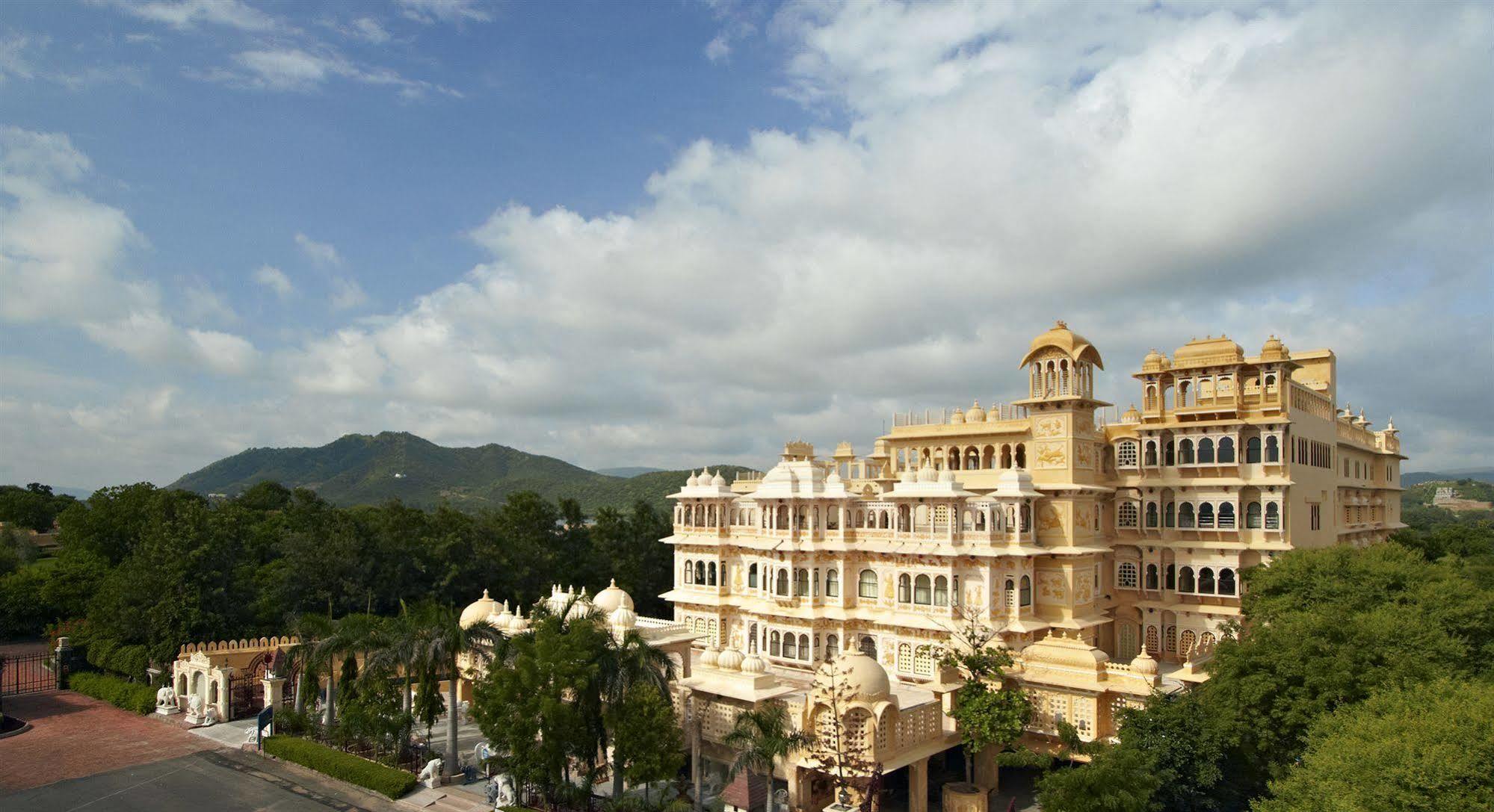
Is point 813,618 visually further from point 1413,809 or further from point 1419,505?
point 1419,505

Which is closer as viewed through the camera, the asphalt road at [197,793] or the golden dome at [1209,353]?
the asphalt road at [197,793]

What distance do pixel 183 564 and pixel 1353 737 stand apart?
3567cm

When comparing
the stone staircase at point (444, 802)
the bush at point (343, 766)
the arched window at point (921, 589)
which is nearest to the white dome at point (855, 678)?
the arched window at point (921, 589)

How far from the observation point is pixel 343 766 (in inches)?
990

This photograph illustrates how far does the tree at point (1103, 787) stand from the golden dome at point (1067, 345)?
15.4m

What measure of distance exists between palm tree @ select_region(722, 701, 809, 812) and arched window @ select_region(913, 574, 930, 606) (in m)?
9.53

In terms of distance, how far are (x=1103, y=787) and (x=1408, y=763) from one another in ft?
17.9

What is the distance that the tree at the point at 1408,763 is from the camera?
1421cm

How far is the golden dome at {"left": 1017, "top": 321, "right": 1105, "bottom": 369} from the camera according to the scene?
30984mm

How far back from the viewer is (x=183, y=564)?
3300 cm

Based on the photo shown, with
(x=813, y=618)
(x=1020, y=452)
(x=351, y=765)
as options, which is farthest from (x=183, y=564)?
(x=1020, y=452)

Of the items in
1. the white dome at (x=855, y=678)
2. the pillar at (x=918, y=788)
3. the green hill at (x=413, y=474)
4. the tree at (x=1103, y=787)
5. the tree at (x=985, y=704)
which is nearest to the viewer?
the tree at (x=1103, y=787)

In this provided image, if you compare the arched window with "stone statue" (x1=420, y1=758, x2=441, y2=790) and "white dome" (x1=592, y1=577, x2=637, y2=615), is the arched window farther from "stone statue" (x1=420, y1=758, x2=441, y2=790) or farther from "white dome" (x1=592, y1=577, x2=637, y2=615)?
"stone statue" (x1=420, y1=758, x2=441, y2=790)

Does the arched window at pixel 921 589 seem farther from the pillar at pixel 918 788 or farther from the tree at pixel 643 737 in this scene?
the tree at pixel 643 737
